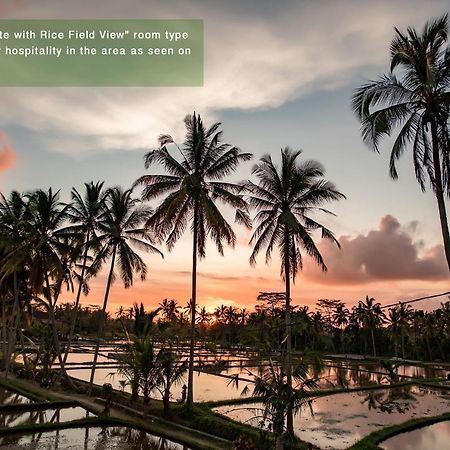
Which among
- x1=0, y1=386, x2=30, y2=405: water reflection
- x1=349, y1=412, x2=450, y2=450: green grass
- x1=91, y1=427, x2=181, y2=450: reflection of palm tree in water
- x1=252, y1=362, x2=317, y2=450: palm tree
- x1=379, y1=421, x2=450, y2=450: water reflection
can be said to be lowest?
x1=379, y1=421, x2=450, y2=450: water reflection

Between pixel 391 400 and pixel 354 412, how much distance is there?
5920mm

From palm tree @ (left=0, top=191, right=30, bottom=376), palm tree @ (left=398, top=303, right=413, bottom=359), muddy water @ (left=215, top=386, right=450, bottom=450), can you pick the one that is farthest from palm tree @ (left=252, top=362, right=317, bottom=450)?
palm tree @ (left=398, top=303, right=413, bottom=359)

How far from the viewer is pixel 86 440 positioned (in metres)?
15.8

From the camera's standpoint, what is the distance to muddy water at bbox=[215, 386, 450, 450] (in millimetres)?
18250

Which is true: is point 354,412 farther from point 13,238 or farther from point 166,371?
point 13,238

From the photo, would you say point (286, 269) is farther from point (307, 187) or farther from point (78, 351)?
point (78, 351)

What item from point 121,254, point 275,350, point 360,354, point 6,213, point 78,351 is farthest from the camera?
point 360,354

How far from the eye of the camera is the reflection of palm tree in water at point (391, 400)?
25.5m

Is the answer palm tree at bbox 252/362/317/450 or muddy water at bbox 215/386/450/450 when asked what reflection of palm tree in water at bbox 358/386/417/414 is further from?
palm tree at bbox 252/362/317/450

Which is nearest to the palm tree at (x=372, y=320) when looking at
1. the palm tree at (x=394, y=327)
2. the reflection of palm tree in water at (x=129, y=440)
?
the palm tree at (x=394, y=327)

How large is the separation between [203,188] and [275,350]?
9.23m

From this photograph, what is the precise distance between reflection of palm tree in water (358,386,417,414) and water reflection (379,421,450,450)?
3.55 m

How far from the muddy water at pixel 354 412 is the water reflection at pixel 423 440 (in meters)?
1.16

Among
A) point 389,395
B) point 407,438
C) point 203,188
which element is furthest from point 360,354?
point 203,188
